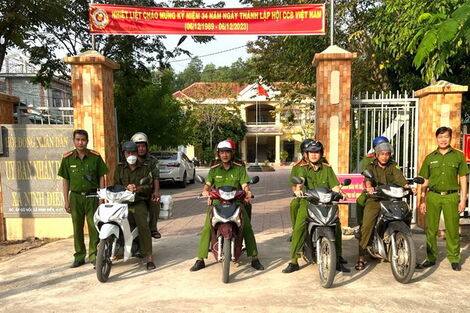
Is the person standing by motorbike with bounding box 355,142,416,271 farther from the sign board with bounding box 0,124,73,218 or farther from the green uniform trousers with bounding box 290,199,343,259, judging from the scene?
the sign board with bounding box 0,124,73,218

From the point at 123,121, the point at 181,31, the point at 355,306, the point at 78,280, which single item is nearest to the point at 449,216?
the point at 355,306

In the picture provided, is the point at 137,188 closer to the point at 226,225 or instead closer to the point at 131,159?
the point at 131,159

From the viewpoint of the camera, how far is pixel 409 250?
13.5ft

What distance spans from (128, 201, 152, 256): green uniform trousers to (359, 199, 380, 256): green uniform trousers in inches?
107

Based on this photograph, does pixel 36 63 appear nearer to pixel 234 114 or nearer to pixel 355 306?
pixel 355 306

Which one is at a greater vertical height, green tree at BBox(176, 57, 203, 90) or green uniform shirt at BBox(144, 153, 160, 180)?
green tree at BBox(176, 57, 203, 90)

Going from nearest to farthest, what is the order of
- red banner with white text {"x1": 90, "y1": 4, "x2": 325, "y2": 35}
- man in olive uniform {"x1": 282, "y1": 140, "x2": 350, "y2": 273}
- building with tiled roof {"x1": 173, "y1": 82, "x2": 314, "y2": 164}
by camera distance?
man in olive uniform {"x1": 282, "y1": 140, "x2": 350, "y2": 273} → red banner with white text {"x1": 90, "y1": 4, "x2": 325, "y2": 35} → building with tiled roof {"x1": 173, "y1": 82, "x2": 314, "y2": 164}

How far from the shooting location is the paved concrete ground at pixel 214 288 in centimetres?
380

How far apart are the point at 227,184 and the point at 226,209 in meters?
0.51

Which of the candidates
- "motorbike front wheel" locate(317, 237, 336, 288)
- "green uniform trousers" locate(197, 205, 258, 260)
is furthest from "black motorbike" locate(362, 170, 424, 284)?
"green uniform trousers" locate(197, 205, 258, 260)

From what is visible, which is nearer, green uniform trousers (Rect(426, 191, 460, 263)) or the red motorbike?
the red motorbike

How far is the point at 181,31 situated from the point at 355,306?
5490mm

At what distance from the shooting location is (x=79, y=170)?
5.05m

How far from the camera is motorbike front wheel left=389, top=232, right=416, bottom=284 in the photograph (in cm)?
411
